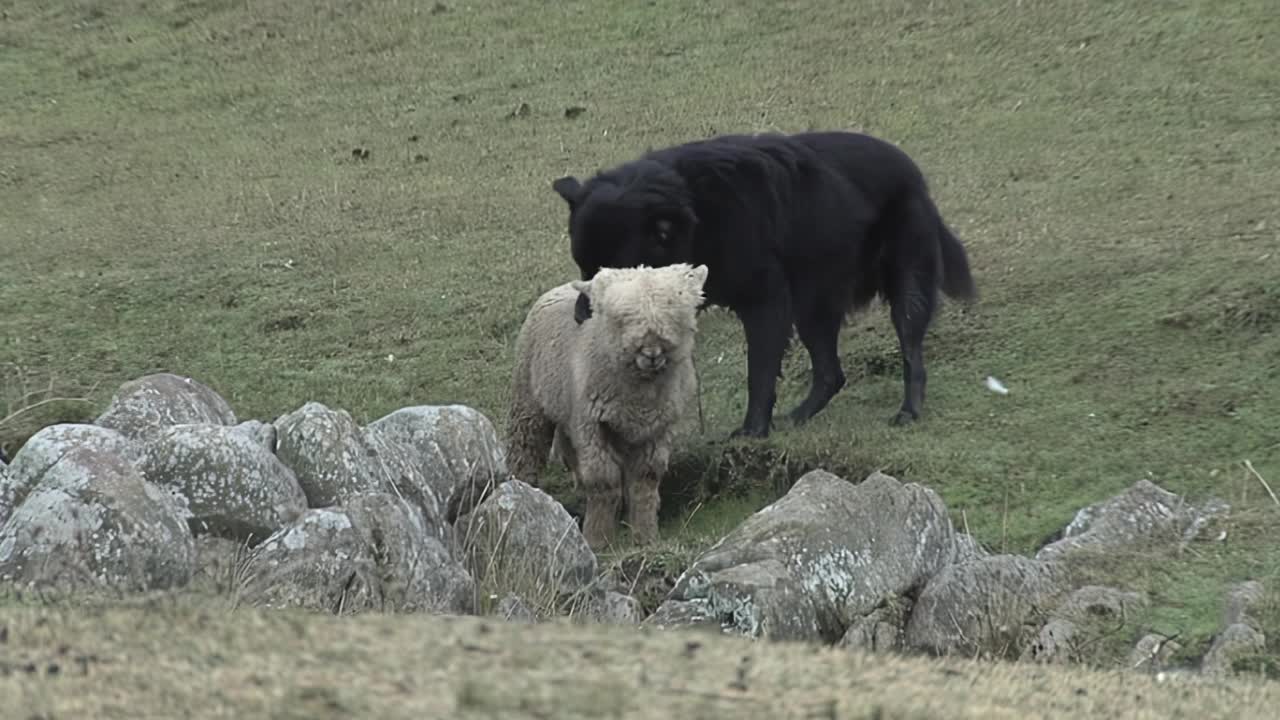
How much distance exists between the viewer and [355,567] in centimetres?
643

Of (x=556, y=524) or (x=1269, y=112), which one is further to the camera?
(x=1269, y=112)

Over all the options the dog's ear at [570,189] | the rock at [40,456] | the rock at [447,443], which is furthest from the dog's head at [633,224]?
the rock at [40,456]

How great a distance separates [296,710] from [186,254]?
14.3m

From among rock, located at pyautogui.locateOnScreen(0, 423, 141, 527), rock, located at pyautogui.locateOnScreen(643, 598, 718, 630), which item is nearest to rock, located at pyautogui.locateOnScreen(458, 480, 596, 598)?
rock, located at pyautogui.locateOnScreen(643, 598, 718, 630)

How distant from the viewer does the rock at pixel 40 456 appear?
23.5 ft

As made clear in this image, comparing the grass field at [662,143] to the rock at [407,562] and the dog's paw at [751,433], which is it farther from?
the rock at [407,562]

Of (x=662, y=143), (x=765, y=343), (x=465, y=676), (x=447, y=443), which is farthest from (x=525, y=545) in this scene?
(x=662, y=143)

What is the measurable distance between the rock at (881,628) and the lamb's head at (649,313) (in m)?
2.27

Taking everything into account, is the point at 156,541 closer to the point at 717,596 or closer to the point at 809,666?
the point at 717,596

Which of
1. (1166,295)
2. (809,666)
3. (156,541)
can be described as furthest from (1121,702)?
(1166,295)

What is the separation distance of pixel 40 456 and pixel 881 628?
12.0 ft

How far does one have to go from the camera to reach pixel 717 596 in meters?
6.77

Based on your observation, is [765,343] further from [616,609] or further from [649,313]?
[616,609]

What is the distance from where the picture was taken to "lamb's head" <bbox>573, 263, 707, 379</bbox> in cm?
909
